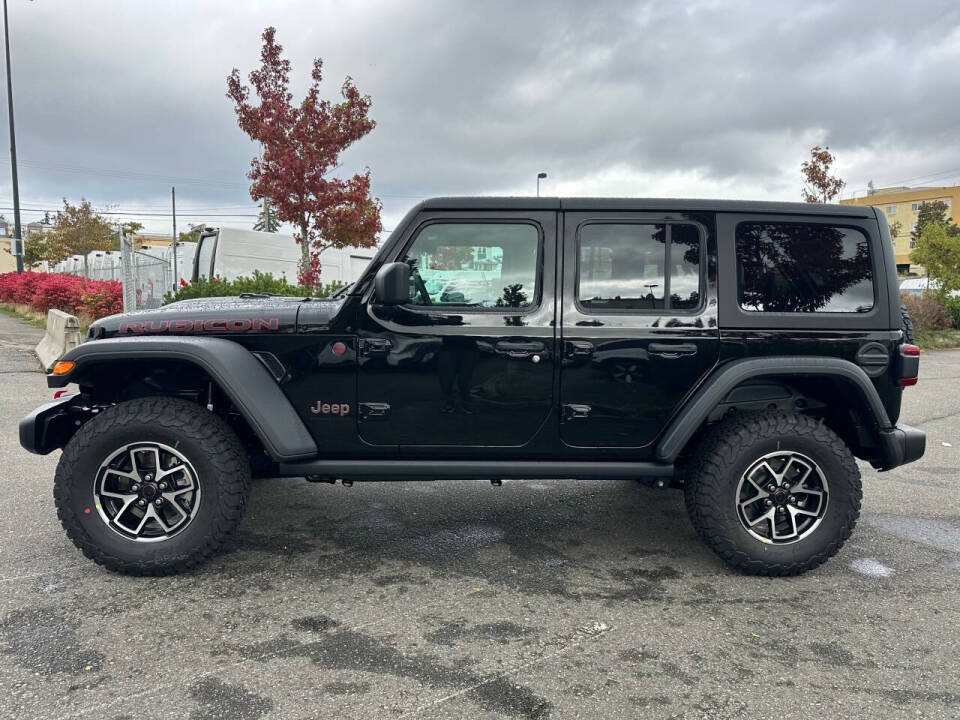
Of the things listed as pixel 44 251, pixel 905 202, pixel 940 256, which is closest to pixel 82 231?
pixel 44 251

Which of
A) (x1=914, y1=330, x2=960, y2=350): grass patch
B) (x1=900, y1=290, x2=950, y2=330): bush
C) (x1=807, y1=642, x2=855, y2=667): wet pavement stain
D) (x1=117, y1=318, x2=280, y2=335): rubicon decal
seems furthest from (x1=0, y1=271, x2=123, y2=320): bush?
(x1=900, y1=290, x2=950, y2=330): bush

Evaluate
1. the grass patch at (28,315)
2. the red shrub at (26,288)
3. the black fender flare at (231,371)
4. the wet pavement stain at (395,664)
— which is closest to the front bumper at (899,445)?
the wet pavement stain at (395,664)

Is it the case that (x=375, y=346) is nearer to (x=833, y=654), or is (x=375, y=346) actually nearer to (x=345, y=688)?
(x=345, y=688)

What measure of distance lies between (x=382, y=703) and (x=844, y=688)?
1.68 metres

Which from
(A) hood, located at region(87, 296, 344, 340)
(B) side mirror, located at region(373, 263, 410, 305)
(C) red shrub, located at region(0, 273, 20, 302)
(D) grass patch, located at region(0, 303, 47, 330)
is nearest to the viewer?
(B) side mirror, located at region(373, 263, 410, 305)

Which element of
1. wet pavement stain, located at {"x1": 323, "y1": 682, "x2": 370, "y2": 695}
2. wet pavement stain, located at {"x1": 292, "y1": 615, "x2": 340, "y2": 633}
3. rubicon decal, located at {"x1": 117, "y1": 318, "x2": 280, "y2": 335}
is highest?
rubicon decal, located at {"x1": 117, "y1": 318, "x2": 280, "y2": 335}

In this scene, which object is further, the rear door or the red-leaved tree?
the red-leaved tree

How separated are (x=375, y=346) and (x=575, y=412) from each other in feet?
3.46

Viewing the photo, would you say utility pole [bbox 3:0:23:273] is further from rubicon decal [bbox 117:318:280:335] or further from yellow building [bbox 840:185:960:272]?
yellow building [bbox 840:185:960:272]

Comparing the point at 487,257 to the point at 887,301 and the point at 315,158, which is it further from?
the point at 315,158

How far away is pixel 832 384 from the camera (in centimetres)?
353

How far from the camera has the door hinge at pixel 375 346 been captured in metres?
3.38

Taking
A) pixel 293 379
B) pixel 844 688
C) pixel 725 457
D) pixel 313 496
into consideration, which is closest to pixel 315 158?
pixel 313 496

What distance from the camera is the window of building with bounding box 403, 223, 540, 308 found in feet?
11.2
